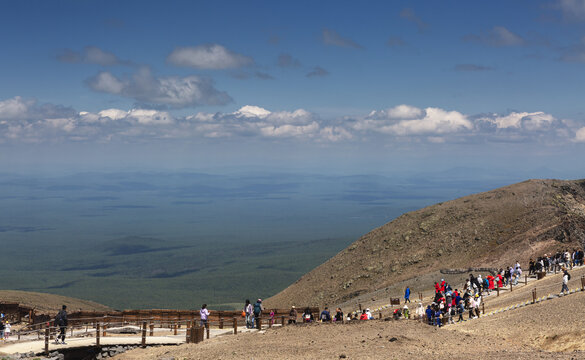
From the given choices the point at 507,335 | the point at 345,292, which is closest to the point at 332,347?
the point at 507,335

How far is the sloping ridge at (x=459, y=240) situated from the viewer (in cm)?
6353

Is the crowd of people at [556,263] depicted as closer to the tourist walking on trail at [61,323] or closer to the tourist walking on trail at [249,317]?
the tourist walking on trail at [249,317]

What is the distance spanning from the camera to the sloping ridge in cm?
6353

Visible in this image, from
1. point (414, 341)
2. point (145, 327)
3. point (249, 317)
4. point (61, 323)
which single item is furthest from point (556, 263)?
point (61, 323)

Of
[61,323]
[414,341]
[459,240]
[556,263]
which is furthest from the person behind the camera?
[459,240]

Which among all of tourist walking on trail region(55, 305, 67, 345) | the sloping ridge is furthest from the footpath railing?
the sloping ridge

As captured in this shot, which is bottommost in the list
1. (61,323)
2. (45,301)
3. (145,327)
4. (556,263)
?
(145,327)

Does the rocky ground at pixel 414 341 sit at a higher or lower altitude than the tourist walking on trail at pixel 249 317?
lower

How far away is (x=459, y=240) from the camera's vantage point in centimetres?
7175

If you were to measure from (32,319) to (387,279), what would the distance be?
38.4 m

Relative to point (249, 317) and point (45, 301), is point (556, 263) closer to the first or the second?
point (249, 317)

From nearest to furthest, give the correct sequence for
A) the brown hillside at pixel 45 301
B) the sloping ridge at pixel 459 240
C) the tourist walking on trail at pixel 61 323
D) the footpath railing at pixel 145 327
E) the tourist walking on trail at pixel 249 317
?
the tourist walking on trail at pixel 61 323 → the footpath railing at pixel 145 327 → the tourist walking on trail at pixel 249 317 → the brown hillside at pixel 45 301 → the sloping ridge at pixel 459 240

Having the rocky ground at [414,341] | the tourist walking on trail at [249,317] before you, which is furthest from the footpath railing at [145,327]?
the rocky ground at [414,341]

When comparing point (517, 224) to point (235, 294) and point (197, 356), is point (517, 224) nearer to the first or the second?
point (197, 356)
